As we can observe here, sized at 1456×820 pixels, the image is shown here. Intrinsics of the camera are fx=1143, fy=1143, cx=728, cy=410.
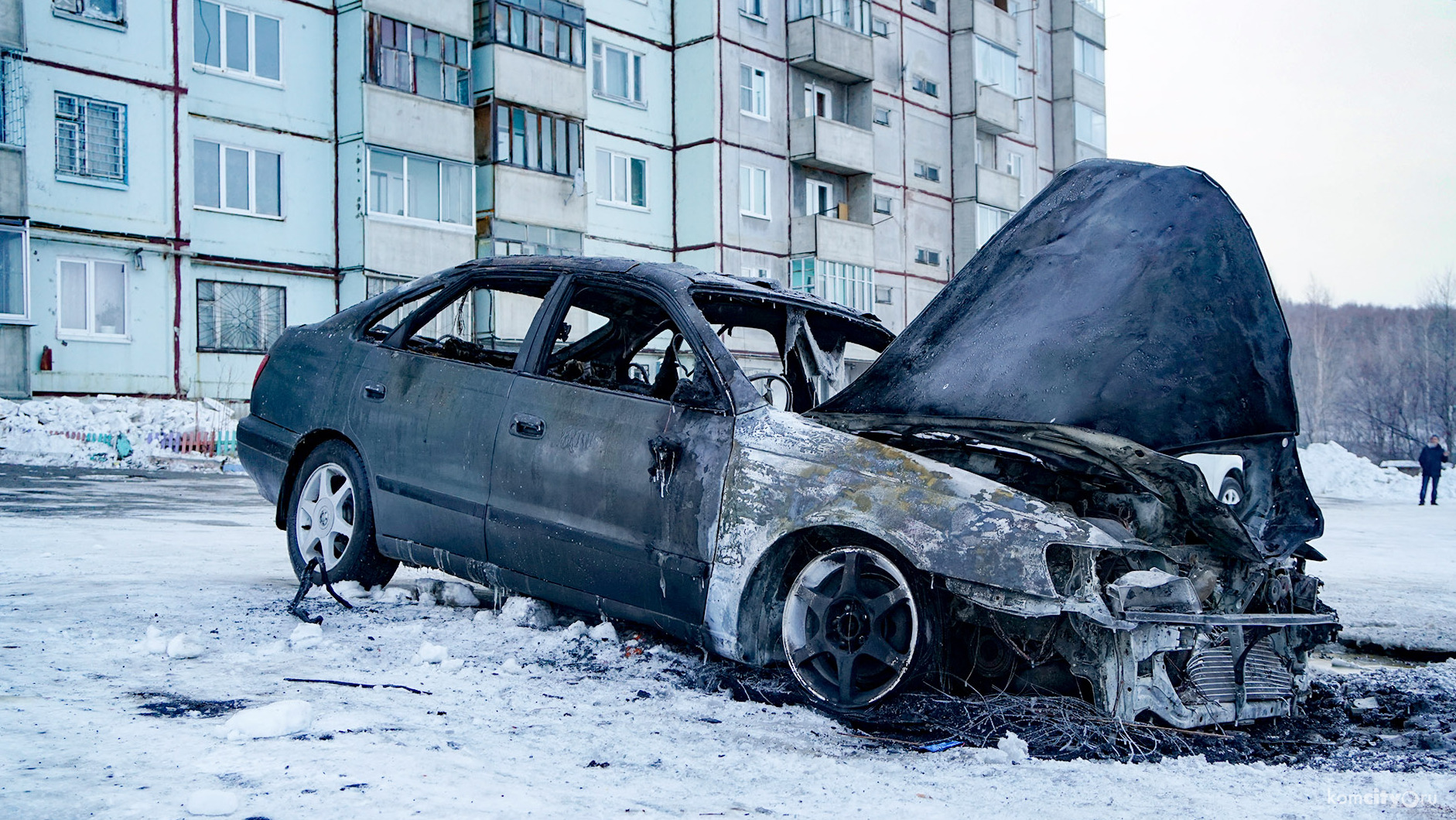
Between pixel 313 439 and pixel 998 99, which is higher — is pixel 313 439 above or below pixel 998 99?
below

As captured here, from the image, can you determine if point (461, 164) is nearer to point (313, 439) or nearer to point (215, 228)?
point (215, 228)

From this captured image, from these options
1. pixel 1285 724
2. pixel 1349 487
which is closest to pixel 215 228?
pixel 1285 724

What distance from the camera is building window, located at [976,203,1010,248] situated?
130 ft

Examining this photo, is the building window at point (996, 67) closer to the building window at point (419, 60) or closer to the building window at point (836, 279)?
the building window at point (836, 279)

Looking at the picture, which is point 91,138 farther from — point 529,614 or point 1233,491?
point 1233,491

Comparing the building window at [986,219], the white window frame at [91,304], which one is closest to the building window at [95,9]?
the white window frame at [91,304]

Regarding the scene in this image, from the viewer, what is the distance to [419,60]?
25281 mm

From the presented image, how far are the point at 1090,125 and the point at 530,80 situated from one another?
90.7 ft

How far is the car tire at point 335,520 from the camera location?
18.0 feet

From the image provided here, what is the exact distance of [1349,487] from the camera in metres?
26.8

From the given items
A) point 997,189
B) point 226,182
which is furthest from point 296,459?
point 997,189

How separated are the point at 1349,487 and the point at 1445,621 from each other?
22546 millimetres

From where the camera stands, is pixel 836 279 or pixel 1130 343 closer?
pixel 1130 343

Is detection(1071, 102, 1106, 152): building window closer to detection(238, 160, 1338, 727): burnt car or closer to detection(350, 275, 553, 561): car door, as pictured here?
detection(238, 160, 1338, 727): burnt car
